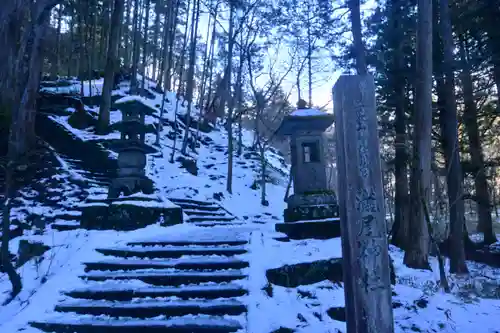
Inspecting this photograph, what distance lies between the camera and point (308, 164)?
27.5 feet

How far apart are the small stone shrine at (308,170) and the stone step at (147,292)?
3.01m

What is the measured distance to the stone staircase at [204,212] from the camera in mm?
10992

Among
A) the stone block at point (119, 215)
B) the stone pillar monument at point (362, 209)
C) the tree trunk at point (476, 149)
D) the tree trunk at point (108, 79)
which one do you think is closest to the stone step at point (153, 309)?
the stone pillar monument at point (362, 209)

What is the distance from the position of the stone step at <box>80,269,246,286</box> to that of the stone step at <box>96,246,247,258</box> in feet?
2.24

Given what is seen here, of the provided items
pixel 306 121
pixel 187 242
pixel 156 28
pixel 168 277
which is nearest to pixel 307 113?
pixel 306 121

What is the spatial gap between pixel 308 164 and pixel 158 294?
483 centimetres

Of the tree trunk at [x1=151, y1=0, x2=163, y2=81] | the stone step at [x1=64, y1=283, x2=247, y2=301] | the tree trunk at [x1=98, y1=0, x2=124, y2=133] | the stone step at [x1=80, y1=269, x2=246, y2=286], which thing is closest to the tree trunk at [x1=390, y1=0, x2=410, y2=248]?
the stone step at [x1=80, y1=269, x2=246, y2=286]

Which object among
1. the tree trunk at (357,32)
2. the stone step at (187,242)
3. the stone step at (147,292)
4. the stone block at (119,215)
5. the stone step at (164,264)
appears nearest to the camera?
the stone step at (147,292)

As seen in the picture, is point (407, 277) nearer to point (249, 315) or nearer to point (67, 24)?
point (249, 315)

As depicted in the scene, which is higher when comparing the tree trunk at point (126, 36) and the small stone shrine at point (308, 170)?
the tree trunk at point (126, 36)

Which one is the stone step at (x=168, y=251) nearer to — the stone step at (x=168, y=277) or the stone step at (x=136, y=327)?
the stone step at (x=168, y=277)

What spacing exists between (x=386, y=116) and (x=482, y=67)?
3364mm

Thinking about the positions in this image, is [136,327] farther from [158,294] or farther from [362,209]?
[362,209]

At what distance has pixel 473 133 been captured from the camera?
1214 cm
